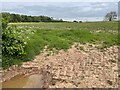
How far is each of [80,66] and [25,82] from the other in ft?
7.11

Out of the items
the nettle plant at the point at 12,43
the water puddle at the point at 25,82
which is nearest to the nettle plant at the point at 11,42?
the nettle plant at the point at 12,43

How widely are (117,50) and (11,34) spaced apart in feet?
14.4

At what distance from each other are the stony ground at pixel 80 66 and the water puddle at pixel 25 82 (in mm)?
392

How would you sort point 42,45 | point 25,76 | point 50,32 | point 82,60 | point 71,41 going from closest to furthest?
point 25,76, point 82,60, point 42,45, point 71,41, point 50,32

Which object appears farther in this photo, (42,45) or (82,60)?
(42,45)

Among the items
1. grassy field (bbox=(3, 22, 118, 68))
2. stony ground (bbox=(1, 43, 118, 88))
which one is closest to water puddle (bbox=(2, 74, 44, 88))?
stony ground (bbox=(1, 43, 118, 88))

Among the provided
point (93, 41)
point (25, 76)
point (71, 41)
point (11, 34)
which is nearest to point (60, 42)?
point (71, 41)

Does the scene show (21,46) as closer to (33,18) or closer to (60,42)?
(60,42)

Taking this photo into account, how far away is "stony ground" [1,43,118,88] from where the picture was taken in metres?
9.37

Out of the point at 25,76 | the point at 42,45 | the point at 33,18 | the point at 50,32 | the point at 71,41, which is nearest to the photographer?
the point at 25,76

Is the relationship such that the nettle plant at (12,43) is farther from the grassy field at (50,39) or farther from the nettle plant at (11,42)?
the grassy field at (50,39)

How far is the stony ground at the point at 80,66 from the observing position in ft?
30.7

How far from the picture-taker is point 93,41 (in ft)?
45.3

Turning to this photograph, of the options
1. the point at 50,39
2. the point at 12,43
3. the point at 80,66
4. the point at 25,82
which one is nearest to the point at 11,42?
the point at 12,43
